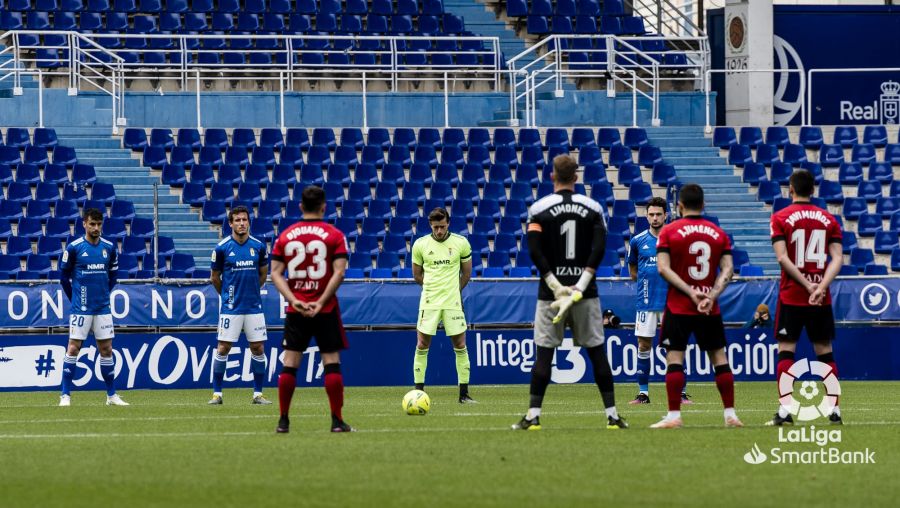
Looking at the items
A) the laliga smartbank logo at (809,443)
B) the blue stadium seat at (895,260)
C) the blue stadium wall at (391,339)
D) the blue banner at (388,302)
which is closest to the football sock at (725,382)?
the laliga smartbank logo at (809,443)

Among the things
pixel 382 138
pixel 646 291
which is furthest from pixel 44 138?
pixel 646 291

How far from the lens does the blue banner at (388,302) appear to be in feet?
72.9

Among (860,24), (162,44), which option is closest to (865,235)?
(860,24)

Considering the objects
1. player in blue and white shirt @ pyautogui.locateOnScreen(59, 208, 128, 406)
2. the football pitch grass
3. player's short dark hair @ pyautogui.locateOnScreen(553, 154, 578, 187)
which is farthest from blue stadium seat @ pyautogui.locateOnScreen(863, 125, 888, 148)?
player's short dark hair @ pyautogui.locateOnScreen(553, 154, 578, 187)

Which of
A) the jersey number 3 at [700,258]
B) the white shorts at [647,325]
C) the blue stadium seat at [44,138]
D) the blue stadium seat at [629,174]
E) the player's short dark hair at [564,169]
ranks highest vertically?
the blue stadium seat at [44,138]

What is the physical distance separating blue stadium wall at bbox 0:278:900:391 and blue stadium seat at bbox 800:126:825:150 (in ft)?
28.6

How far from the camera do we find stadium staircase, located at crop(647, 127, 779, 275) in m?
29.8

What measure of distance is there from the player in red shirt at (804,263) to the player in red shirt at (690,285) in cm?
64

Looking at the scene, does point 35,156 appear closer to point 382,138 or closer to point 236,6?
point 382,138

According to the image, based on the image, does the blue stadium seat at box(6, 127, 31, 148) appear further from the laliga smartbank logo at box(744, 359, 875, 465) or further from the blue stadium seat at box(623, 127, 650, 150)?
the laliga smartbank logo at box(744, 359, 875, 465)

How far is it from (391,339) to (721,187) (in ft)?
34.7

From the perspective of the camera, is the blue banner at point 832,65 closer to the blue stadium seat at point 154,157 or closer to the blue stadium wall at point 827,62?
the blue stadium wall at point 827,62

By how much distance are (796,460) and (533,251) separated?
276 centimetres

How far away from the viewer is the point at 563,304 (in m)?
12.7
